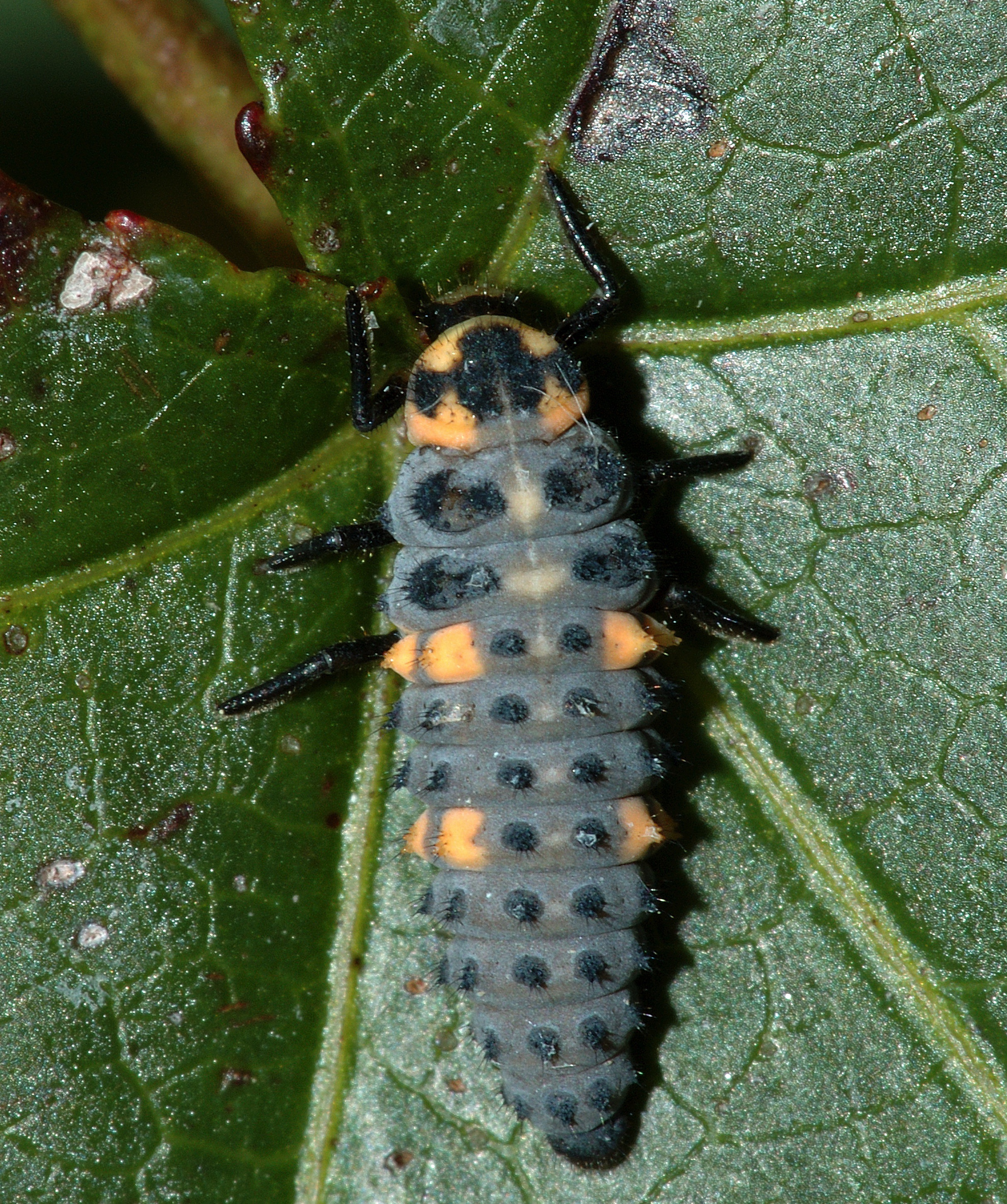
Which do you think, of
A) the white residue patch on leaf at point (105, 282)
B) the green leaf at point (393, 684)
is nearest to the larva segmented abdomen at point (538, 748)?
the green leaf at point (393, 684)

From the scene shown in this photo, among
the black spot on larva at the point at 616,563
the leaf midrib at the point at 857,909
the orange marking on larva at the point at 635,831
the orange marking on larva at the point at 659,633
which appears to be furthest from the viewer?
the leaf midrib at the point at 857,909

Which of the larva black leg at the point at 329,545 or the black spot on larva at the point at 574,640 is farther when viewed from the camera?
the larva black leg at the point at 329,545

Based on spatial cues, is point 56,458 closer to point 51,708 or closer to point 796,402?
point 51,708

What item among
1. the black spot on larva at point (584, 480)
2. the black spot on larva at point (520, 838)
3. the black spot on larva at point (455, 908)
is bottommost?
the black spot on larva at point (455, 908)

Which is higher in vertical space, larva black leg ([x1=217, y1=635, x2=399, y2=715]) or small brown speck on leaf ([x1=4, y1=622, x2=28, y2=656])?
small brown speck on leaf ([x1=4, y1=622, x2=28, y2=656])

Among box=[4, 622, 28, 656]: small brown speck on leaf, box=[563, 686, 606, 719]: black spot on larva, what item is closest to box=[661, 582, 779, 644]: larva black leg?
box=[563, 686, 606, 719]: black spot on larva

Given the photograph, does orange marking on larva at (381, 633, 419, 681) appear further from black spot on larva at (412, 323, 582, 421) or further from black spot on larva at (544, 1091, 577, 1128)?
black spot on larva at (544, 1091, 577, 1128)

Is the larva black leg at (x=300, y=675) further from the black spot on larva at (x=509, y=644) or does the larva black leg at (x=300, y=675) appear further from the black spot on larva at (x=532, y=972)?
the black spot on larva at (x=532, y=972)
